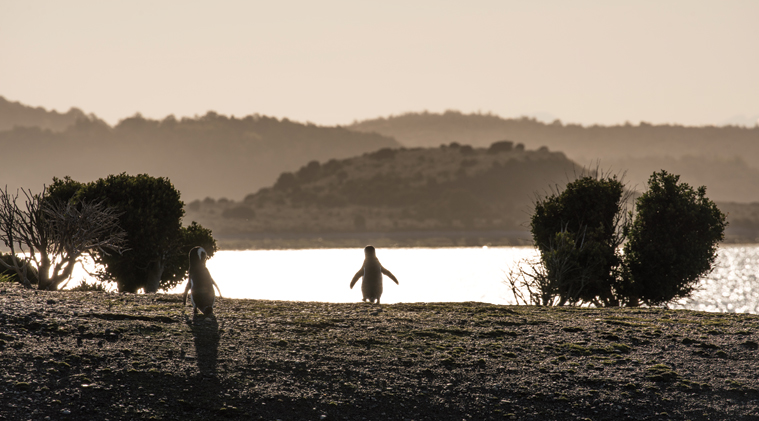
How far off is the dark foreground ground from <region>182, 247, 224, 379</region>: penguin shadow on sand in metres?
0.06

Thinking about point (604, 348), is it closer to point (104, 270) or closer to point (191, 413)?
point (191, 413)

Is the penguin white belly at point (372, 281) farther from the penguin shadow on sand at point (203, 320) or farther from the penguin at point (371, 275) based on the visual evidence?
the penguin shadow on sand at point (203, 320)

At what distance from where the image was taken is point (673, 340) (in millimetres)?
15031

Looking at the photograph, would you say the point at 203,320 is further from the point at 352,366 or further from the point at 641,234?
the point at 641,234

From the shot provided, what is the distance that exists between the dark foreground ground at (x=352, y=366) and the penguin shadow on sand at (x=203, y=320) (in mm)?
57

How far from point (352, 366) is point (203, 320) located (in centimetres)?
447

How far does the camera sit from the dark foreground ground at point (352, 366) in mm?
10250

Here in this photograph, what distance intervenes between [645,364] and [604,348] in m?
1.14

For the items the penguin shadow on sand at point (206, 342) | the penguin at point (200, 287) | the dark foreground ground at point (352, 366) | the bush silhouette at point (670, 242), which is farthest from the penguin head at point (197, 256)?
the bush silhouette at point (670, 242)

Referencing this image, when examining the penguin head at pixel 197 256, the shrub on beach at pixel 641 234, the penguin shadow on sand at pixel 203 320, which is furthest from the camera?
the shrub on beach at pixel 641 234

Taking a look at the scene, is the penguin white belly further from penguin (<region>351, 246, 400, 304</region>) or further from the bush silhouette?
the bush silhouette

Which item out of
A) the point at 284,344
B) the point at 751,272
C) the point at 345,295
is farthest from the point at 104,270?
the point at 751,272

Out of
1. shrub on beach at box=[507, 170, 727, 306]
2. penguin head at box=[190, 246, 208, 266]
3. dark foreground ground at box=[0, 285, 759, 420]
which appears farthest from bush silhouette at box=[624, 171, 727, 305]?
penguin head at box=[190, 246, 208, 266]

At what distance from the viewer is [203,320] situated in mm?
14695
